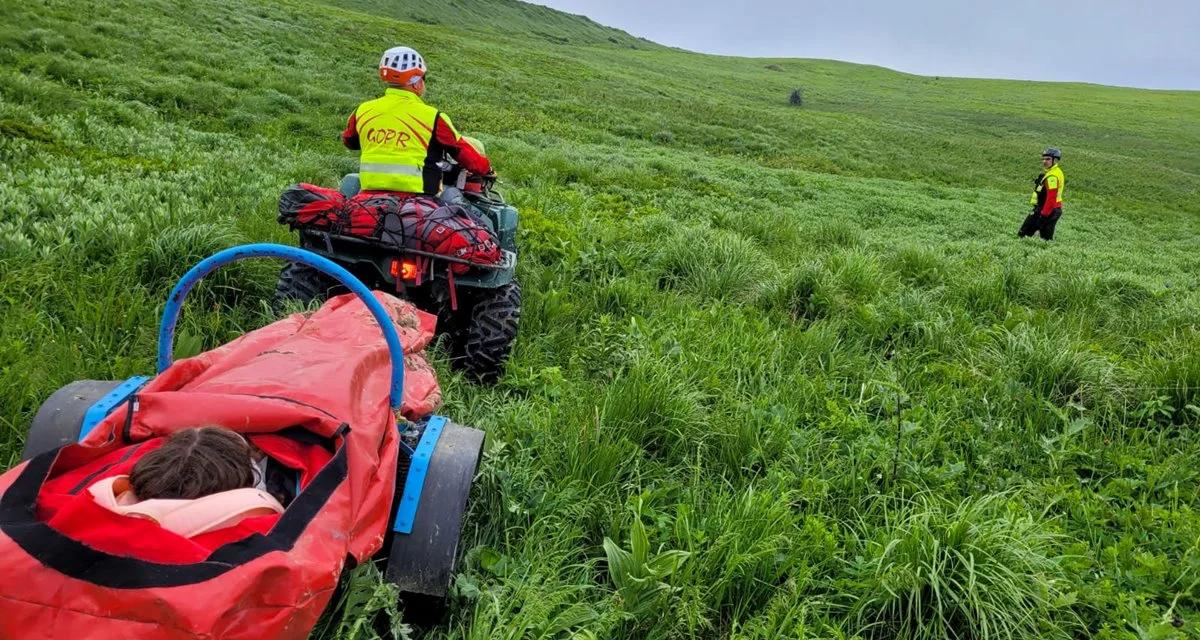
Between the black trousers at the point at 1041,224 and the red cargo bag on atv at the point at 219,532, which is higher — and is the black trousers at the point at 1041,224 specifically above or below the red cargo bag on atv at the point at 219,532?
above

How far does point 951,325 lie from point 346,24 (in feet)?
108

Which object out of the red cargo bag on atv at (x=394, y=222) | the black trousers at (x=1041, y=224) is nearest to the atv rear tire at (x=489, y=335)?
the red cargo bag on atv at (x=394, y=222)

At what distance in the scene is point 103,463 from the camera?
1724mm

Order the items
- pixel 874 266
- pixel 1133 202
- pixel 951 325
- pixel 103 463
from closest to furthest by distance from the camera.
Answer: pixel 103 463
pixel 951 325
pixel 874 266
pixel 1133 202

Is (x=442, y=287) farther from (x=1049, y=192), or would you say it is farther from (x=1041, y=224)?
(x=1041, y=224)

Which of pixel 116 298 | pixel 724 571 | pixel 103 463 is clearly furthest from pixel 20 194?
pixel 724 571

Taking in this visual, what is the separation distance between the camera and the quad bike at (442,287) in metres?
3.57

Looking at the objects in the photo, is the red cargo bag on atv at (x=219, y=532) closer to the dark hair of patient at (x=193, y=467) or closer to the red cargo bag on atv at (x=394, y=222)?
the dark hair of patient at (x=193, y=467)

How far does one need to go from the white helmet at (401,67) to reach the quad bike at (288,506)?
2.23 meters

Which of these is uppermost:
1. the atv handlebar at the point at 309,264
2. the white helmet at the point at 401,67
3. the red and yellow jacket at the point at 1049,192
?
the red and yellow jacket at the point at 1049,192

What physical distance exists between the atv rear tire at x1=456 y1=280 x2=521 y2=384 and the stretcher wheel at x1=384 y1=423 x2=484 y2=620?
5.57 feet

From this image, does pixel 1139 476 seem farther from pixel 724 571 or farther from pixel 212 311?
pixel 212 311

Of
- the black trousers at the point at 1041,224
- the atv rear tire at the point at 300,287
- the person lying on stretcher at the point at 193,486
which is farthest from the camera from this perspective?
the black trousers at the point at 1041,224

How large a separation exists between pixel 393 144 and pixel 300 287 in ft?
4.03
